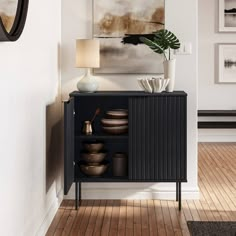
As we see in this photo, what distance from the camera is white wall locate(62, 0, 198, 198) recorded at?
14.9 ft

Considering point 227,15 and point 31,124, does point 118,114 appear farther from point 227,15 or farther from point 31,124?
point 227,15

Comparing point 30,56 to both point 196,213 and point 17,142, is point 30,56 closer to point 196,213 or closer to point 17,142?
point 17,142

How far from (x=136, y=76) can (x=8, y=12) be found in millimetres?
2208

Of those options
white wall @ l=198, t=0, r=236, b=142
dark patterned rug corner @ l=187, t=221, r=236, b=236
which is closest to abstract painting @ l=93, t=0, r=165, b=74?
dark patterned rug corner @ l=187, t=221, r=236, b=236

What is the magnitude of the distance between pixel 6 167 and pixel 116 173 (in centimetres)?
181

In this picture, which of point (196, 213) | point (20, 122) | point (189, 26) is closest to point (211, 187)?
point (196, 213)

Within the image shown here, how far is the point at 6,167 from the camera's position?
2.65 meters

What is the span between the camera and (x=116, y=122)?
430 cm

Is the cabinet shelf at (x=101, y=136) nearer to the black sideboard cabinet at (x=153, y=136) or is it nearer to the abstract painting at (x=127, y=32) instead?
the black sideboard cabinet at (x=153, y=136)

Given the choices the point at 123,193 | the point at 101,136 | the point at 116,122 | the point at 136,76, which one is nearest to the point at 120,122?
the point at 116,122

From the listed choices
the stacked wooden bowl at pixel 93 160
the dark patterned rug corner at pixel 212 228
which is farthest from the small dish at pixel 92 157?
the dark patterned rug corner at pixel 212 228

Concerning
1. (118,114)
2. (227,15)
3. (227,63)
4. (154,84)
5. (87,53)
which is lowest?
(118,114)

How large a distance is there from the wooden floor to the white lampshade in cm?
108

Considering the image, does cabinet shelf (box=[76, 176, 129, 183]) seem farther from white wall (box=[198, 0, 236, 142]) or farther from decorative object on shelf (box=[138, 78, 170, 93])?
white wall (box=[198, 0, 236, 142])
